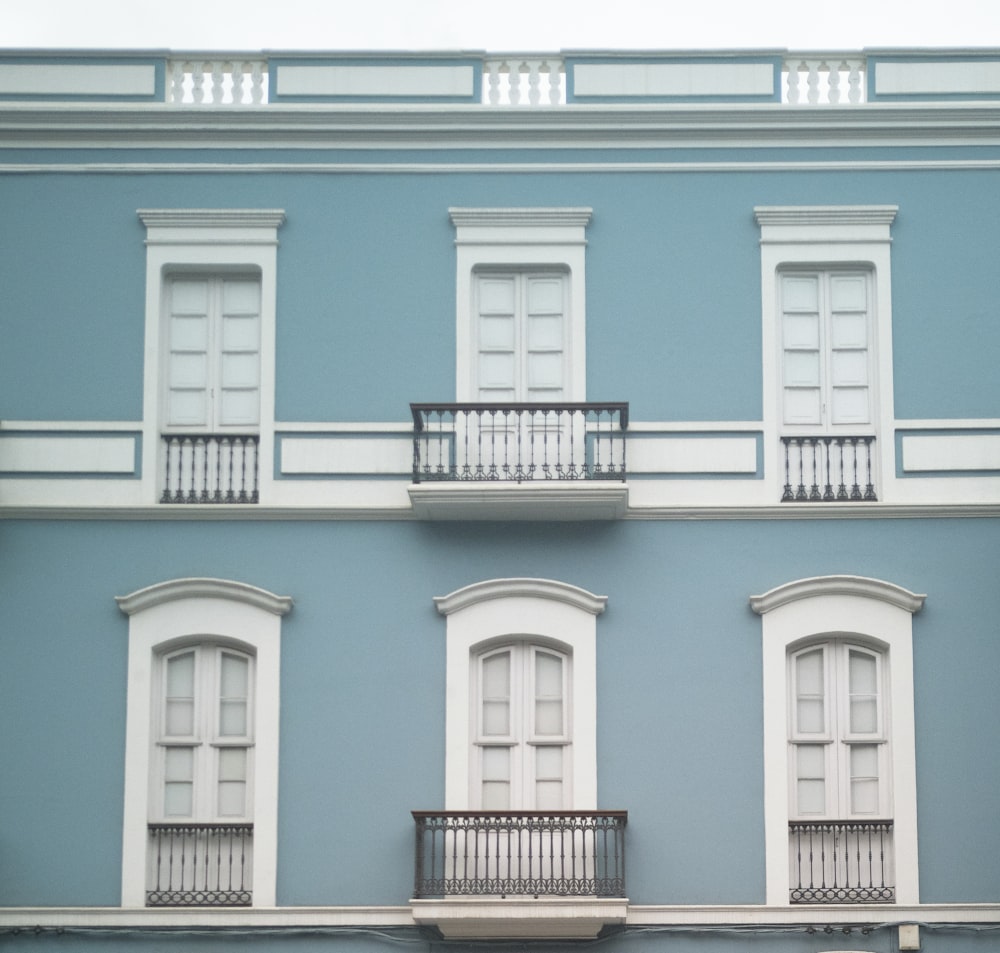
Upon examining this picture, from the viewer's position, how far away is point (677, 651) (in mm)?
14570

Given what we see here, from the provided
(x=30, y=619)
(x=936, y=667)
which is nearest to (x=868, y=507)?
(x=936, y=667)

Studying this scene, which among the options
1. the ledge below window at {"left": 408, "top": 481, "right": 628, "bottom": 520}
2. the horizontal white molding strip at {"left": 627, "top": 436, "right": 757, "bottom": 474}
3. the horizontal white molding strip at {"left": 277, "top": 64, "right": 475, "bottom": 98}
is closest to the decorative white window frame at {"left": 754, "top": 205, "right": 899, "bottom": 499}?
the horizontal white molding strip at {"left": 627, "top": 436, "right": 757, "bottom": 474}

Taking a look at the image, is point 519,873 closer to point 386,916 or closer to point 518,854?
point 518,854

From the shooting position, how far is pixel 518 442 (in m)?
14.6

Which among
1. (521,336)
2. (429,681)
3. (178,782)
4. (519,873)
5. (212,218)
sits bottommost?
(519,873)

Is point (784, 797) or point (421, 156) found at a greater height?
point (421, 156)

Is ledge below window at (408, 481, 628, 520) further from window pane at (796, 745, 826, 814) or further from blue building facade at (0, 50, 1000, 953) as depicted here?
window pane at (796, 745, 826, 814)

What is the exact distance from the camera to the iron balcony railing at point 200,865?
14.2m

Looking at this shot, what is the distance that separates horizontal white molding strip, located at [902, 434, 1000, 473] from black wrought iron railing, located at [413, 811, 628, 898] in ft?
14.6

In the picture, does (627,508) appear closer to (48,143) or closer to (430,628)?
(430,628)

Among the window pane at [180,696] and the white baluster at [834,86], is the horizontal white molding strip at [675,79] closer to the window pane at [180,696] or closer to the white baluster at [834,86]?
the white baluster at [834,86]

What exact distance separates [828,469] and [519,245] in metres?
3.79

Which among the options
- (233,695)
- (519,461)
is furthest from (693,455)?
(233,695)

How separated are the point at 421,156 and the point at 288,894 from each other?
7.38m
